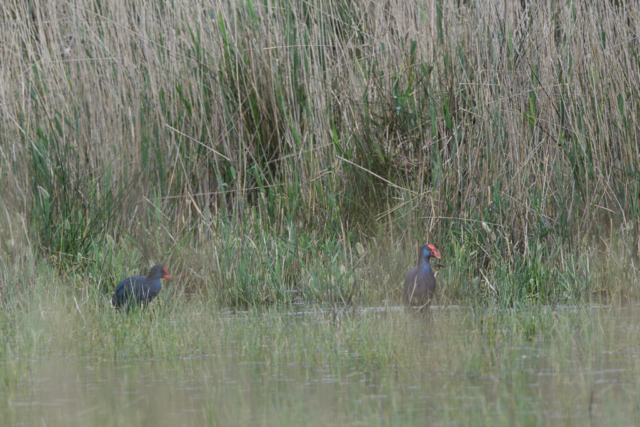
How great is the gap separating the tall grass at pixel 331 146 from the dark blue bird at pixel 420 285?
0.20 meters

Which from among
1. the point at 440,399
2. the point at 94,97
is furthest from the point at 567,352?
the point at 94,97

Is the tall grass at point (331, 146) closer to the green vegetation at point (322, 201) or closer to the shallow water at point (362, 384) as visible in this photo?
the green vegetation at point (322, 201)

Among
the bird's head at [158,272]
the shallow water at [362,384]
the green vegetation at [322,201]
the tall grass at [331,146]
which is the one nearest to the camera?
the shallow water at [362,384]

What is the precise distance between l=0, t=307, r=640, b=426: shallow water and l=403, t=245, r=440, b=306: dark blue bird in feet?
2.00

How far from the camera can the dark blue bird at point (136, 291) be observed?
4.69 meters

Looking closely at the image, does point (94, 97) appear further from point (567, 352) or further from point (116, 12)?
point (567, 352)

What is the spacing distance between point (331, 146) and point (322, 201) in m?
0.41

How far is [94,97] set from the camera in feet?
20.8

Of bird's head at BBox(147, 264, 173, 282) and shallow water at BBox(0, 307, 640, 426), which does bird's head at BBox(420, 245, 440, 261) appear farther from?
bird's head at BBox(147, 264, 173, 282)

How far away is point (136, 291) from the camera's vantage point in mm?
4715

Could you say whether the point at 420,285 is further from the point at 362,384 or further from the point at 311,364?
the point at 362,384

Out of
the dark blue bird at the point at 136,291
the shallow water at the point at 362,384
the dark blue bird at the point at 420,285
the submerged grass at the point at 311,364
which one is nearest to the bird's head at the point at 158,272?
the dark blue bird at the point at 136,291

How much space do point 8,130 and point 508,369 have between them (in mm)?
3905

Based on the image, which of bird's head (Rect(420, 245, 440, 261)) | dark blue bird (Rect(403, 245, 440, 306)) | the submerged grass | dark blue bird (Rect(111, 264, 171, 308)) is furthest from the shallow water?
bird's head (Rect(420, 245, 440, 261))
